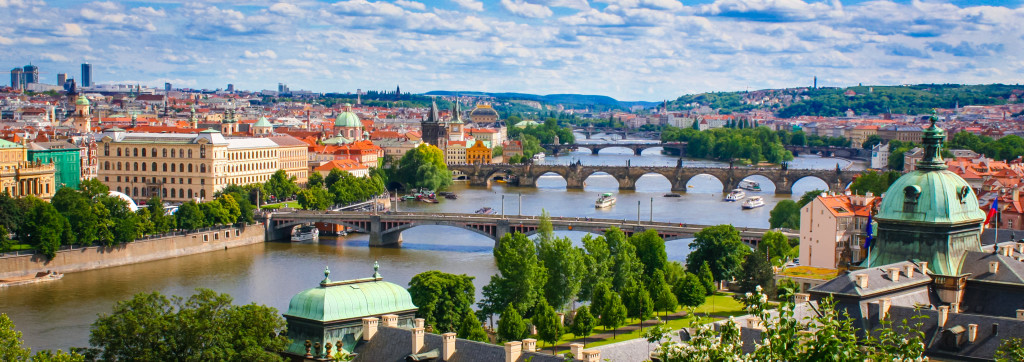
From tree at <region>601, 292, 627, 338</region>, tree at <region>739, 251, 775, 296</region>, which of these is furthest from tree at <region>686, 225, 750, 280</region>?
tree at <region>601, 292, 627, 338</region>

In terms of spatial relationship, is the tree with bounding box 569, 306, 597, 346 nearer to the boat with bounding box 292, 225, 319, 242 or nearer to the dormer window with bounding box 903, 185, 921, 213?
the dormer window with bounding box 903, 185, 921, 213

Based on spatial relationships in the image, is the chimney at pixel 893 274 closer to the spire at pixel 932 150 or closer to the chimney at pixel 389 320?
the spire at pixel 932 150

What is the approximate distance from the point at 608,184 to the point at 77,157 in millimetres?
41252

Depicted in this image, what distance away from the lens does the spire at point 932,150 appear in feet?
90.3

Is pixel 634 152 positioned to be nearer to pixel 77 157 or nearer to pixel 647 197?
pixel 647 197

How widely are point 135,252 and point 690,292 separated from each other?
82.5 ft

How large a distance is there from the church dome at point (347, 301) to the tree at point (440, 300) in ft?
28.6

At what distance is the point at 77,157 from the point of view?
235ft

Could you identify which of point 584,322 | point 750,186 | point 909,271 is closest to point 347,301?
point 584,322

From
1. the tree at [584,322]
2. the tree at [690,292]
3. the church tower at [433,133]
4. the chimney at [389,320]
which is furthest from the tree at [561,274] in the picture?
the church tower at [433,133]

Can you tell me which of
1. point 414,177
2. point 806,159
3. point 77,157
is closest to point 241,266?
point 77,157

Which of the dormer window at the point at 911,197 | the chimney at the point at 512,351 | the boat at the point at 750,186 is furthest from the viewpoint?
the boat at the point at 750,186

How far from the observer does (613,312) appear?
3266 centimetres

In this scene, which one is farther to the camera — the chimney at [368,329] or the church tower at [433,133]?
the church tower at [433,133]
